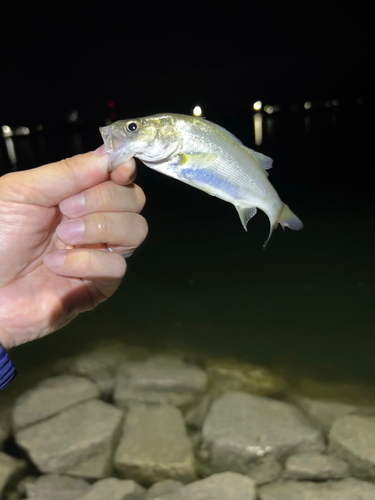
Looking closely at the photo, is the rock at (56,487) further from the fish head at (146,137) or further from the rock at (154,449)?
the fish head at (146,137)

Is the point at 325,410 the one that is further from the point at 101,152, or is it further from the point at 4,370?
the point at 101,152

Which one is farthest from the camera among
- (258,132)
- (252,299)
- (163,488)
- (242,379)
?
→ (258,132)

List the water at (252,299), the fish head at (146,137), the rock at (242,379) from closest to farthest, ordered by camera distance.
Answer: the fish head at (146,137) < the rock at (242,379) < the water at (252,299)

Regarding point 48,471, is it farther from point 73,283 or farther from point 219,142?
point 219,142

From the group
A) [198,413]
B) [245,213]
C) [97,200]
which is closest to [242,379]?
[198,413]

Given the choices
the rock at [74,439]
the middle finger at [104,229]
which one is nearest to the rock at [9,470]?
the rock at [74,439]

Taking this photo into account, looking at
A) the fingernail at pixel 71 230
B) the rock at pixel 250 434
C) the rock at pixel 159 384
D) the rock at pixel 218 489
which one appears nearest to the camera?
the fingernail at pixel 71 230

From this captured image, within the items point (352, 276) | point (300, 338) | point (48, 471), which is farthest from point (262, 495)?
point (352, 276)
